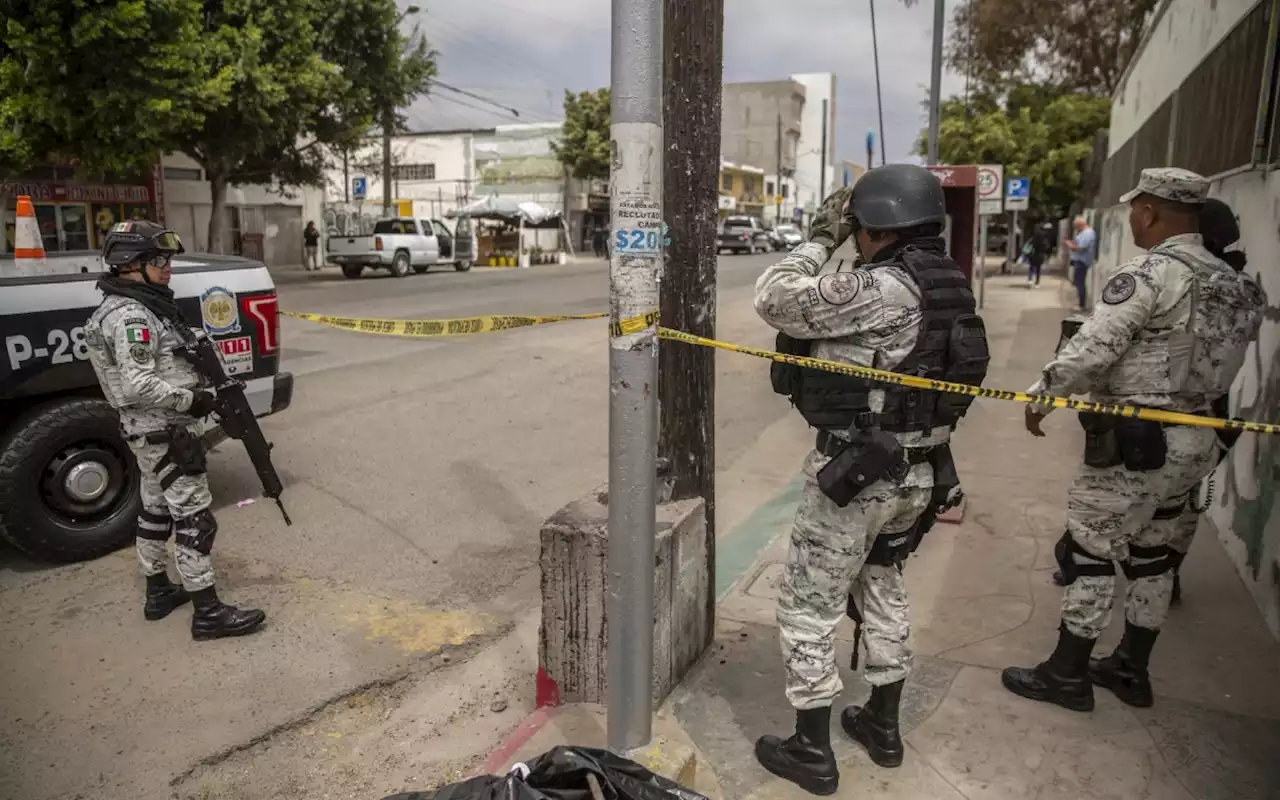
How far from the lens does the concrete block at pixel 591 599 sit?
3100 millimetres

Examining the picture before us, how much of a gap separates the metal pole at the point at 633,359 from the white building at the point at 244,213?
25.0 metres

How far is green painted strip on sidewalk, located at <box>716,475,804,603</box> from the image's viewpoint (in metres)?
4.73

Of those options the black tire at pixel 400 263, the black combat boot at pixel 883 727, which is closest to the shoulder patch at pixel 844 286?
the black combat boot at pixel 883 727

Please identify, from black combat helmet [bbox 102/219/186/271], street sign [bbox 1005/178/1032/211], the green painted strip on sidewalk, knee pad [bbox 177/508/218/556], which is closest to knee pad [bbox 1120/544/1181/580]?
the green painted strip on sidewalk

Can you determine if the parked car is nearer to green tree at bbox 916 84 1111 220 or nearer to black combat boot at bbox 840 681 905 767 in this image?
green tree at bbox 916 84 1111 220

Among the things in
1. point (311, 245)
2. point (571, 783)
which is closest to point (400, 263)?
point (311, 245)

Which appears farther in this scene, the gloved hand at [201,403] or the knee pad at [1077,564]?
the gloved hand at [201,403]

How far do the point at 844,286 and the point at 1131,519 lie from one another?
1.46m

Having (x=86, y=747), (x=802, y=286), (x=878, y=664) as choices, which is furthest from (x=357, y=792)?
(x=802, y=286)

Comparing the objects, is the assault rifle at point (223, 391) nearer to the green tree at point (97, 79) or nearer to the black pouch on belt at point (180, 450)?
the black pouch on belt at point (180, 450)

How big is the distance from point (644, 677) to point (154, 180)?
88.7 feet

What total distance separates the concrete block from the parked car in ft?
123

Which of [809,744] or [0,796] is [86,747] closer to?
[0,796]

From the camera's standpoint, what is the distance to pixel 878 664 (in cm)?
293
